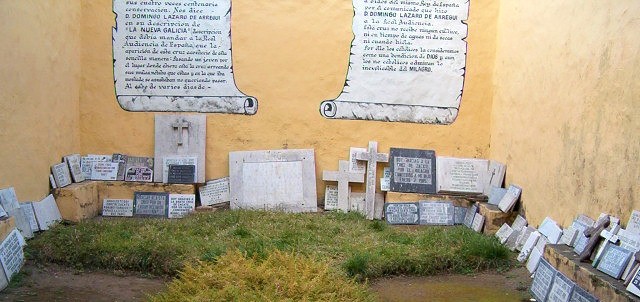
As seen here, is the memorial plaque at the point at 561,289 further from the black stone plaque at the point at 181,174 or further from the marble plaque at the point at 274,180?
the black stone plaque at the point at 181,174

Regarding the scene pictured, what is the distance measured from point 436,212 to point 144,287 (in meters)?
3.32

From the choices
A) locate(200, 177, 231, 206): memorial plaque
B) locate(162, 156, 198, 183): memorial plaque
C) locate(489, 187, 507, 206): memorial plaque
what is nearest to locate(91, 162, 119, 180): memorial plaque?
locate(162, 156, 198, 183): memorial plaque

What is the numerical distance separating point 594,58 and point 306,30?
3218 millimetres

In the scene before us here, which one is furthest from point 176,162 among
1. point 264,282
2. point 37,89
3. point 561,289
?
point 561,289

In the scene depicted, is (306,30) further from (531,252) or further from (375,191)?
(531,252)

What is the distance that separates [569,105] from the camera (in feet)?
16.5

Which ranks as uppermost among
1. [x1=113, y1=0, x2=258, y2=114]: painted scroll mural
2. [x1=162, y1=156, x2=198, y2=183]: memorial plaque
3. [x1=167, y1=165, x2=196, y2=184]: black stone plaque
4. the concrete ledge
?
[x1=113, y1=0, x2=258, y2=114]: painted scroll mural

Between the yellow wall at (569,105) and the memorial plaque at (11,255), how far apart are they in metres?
4.37

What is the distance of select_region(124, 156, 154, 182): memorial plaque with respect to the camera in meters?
6.74

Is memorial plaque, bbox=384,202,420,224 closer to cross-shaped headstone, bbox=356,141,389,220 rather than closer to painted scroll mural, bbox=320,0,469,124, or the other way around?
cross-shaped headstone, bbox=356,141,389,220

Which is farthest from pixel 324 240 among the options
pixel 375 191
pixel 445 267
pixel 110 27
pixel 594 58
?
pixel 110 27

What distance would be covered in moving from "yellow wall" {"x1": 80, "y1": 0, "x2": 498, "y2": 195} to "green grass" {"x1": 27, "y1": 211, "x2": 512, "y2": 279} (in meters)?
1.11

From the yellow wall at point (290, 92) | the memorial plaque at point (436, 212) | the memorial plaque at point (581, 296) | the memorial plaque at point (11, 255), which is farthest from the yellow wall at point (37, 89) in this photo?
the memorial plaque at point (581, 296)

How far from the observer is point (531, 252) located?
518 cm
